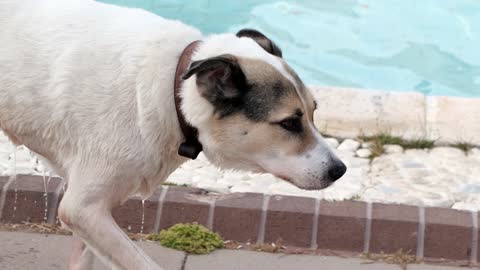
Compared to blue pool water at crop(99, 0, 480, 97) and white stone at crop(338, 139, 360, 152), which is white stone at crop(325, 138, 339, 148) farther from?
blue pool water at crop(99, 0, 480, 97)

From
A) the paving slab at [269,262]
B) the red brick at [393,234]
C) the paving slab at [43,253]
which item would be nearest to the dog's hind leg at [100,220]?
the paving slab at [43,253]

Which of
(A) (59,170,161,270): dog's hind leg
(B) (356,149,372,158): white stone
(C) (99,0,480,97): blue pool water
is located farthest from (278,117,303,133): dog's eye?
(C) (99,0,480,97): blue pool water

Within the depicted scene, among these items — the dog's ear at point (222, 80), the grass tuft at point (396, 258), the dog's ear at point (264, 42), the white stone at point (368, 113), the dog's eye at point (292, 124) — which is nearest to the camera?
the dog's ear at point (222, 80)

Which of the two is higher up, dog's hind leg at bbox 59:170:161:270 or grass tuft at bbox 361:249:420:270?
dog's hind leg at bbox 59:170:161:270

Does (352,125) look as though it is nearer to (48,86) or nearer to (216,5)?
(48,86)

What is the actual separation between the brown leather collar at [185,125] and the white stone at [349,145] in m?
2.43

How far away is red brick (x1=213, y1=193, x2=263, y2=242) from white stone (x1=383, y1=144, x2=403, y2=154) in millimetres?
1280

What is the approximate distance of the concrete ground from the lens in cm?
523

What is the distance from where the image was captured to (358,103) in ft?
23.7

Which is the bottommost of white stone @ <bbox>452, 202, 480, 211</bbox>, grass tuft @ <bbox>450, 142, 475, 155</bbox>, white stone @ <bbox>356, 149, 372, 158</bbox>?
white stone @ <bbox>452, 202, 480, 211</bbox>

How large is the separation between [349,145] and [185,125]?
2.56 metres

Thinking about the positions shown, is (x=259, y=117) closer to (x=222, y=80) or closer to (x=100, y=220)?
(x=222, y=80)

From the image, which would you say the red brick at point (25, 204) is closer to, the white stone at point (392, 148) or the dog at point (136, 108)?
the dog at point (136, 108)

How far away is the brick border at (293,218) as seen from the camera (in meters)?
5.44
